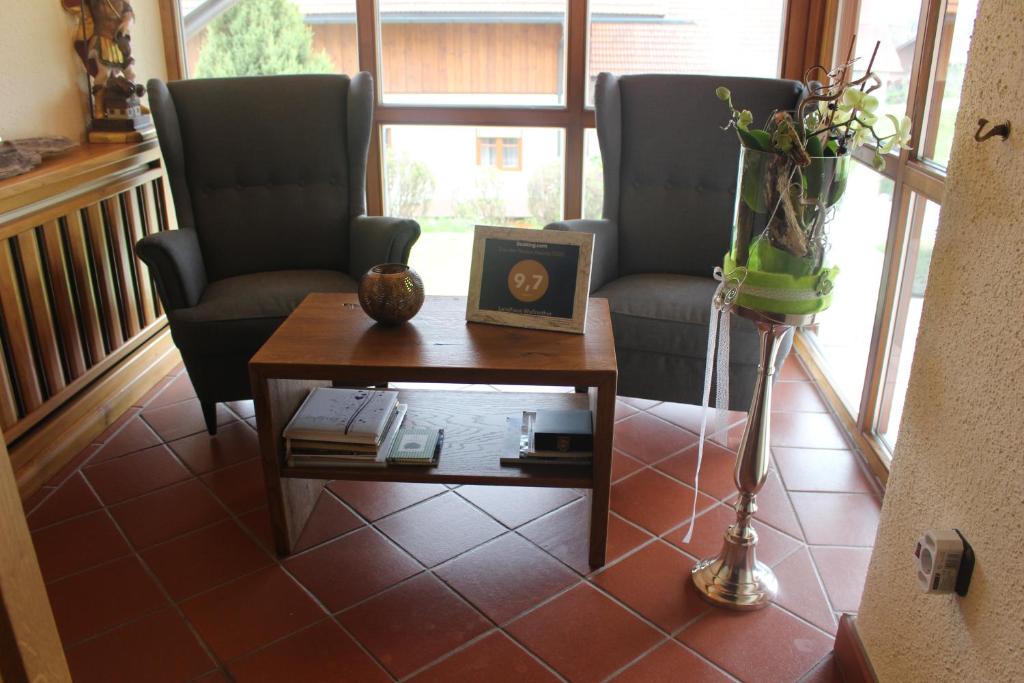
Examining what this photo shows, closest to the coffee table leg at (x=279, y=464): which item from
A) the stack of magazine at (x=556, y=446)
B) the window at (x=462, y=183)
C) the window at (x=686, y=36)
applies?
the stack of magazine at (x=556, y=446)

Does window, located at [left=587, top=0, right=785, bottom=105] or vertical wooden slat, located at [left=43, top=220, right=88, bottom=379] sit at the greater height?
window, located at [left=587, top=0, right=785, bottom=105]

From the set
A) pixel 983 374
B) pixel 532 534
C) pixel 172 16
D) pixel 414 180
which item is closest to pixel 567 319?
pixel 532 534

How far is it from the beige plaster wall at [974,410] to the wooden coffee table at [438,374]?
65 cm

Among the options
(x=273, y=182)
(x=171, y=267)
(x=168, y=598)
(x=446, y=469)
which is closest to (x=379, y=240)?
(x=273, y=182)

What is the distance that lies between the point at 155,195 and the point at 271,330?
1016mm

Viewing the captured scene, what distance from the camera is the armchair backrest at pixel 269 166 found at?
2.78 meters

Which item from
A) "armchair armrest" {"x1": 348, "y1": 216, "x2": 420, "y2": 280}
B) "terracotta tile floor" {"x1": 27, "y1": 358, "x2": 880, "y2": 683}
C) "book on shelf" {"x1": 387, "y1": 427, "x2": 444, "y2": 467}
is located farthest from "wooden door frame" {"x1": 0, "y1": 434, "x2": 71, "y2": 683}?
"armchair armrest" {"x1": 348, "y1": 216, "x2": 420, "y2": 280}

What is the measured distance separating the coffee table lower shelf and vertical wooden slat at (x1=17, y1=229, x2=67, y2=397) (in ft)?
2.89

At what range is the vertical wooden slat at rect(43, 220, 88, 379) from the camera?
248 cm

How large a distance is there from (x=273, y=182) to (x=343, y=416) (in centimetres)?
117

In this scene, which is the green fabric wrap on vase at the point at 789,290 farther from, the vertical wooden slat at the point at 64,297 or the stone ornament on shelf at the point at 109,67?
the stone ornament on shelf at the point at 109,67

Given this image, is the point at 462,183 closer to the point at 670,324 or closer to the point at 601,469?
the point at 670,324

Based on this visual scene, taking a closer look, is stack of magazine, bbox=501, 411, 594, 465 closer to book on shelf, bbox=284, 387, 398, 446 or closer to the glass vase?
book on shelf, bbox=284, 387, 398, 446

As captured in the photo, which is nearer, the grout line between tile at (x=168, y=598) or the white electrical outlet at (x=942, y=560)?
the white electrical outlet at (x=942, y=560)
